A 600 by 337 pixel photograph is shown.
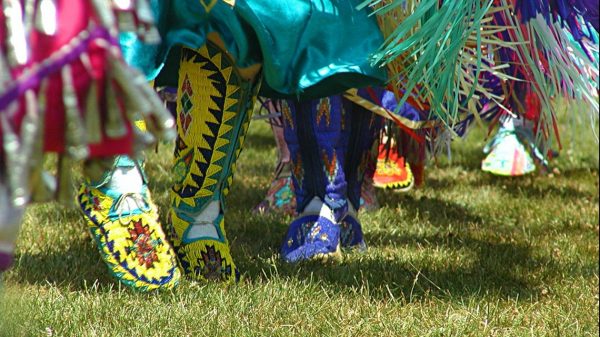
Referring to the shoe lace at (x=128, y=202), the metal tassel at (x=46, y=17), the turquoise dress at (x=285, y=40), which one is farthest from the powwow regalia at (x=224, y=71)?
the metal tassel at (x=46, y=17)

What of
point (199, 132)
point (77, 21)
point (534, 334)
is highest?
point (77, 21)

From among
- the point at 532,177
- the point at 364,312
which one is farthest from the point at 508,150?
the point at 364,312

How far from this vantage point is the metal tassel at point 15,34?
3.21ft

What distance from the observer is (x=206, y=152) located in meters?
2.05

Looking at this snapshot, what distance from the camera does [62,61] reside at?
976 mm

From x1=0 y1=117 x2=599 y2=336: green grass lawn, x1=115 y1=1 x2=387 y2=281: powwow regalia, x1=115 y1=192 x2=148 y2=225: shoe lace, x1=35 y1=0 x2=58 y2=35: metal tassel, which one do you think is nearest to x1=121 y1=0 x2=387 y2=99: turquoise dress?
x1=115 y1=1 x2=387 y2=281: powwow regalia

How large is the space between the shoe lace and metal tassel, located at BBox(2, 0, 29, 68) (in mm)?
1013

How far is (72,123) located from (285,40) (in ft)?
3.18

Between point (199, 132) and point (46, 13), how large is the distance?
1043 millimetres

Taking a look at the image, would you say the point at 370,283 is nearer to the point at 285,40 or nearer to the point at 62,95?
the point at 285,40

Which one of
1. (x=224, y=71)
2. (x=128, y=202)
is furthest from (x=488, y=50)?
(x=128, y=202)

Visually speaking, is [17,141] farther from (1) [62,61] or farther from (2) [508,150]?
(2) [508,150]

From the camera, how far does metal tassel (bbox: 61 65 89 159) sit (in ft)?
3.17

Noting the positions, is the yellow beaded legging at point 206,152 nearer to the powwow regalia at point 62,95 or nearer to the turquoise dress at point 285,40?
the turquoise dress at point 285,40
